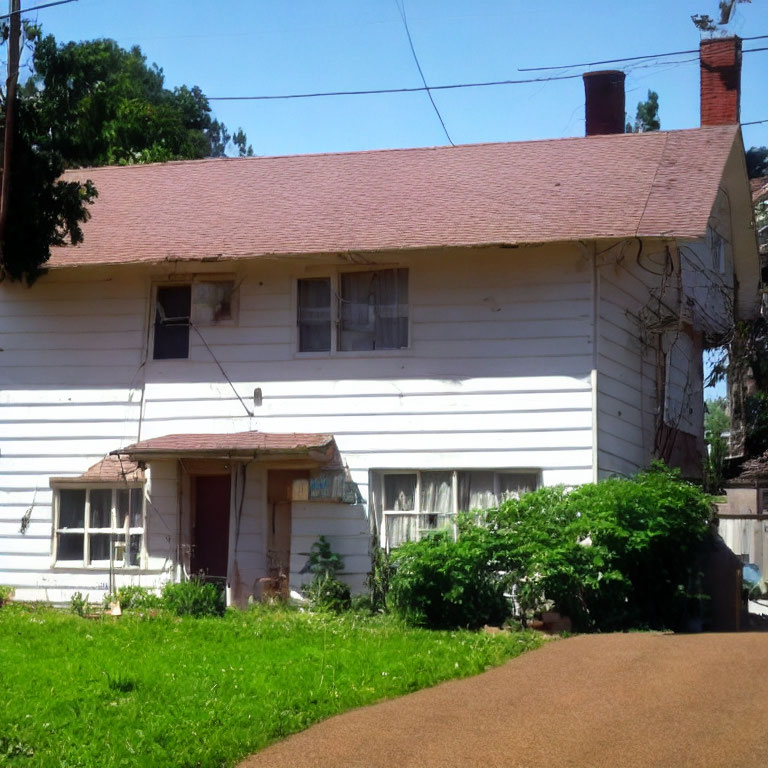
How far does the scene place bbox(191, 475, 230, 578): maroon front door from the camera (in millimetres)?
17016

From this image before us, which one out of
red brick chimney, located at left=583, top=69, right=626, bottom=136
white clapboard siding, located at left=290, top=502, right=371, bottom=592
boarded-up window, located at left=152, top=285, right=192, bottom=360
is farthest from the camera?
red brick chimney, located at left=583, top=69, right=626, bottom=136

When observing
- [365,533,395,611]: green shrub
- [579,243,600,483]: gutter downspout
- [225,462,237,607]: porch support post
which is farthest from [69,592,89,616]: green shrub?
[579,243,600,483]: gutter downspout

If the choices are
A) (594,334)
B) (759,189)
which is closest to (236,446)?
(594,334)

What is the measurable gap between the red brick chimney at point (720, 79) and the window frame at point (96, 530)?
35.9 feet

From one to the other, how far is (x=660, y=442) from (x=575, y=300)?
10.6 feet

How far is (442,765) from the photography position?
7.46m

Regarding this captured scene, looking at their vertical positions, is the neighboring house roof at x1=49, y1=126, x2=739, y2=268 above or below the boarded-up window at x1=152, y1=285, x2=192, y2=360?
above

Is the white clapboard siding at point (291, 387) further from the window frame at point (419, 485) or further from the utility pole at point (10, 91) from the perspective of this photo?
the utility pole at point (10, 91)

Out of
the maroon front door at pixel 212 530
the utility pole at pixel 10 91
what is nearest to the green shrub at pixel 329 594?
the maroon front door at pixel 212 530

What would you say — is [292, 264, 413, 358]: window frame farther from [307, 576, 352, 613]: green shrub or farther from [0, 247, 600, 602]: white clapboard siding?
[307, 576, 352, 613]: green shrub

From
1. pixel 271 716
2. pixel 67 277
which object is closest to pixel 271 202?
pixel 67 277

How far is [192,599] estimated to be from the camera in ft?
49.5

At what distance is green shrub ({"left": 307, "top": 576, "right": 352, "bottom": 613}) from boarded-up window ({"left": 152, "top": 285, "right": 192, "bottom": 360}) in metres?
3.81

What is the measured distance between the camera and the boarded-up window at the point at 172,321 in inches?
683
